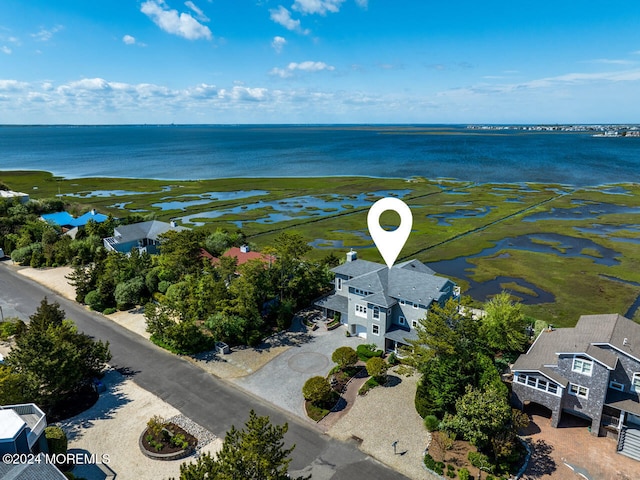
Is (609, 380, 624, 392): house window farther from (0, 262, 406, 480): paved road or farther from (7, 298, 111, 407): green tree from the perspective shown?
(7, 298, 111, 407): green tree

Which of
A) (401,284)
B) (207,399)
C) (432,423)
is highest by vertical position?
(401,284)

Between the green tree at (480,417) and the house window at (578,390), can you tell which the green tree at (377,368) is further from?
the house window at (578,390)

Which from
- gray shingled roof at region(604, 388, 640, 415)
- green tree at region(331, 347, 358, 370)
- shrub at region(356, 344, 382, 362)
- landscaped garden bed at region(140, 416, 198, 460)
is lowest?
landscaped garden bed at region(140, 416, 198, 460)

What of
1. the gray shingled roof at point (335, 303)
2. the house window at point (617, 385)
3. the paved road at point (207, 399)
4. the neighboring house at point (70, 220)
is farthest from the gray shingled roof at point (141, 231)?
the house window at point (617, 385)

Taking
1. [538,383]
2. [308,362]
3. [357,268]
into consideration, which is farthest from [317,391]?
[357,268]

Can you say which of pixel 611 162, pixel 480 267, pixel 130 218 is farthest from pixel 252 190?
pixel 611 162

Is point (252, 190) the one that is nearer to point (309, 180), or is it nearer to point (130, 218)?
point (309, 180)

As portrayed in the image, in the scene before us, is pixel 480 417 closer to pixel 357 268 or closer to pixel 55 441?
pixel 357 268

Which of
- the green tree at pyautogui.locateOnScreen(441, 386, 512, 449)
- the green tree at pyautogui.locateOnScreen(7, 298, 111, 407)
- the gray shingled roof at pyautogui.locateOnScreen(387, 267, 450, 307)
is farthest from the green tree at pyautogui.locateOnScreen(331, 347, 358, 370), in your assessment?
the green tree at pyautogui.locateOnScreen(7, 298, 111, 407)
